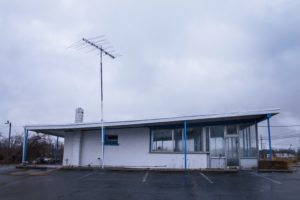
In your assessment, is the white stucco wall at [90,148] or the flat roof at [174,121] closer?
the flat roof at [174,121]

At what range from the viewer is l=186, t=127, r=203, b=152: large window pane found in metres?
19.8

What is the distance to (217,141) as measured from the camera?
19688 mm

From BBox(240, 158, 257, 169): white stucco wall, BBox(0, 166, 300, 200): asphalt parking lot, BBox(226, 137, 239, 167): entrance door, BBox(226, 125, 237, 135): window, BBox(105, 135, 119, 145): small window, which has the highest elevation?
BBox(226, 125, 237, 135): window

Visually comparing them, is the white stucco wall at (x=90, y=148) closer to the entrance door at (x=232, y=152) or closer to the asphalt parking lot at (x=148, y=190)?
the entrance door at (x=232, y=152)

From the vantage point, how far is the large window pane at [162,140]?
1998cm

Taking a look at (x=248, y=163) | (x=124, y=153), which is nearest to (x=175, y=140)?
(x=124, y=153)

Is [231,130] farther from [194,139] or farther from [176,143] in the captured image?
[176,143]

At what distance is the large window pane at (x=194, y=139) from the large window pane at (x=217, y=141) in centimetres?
66

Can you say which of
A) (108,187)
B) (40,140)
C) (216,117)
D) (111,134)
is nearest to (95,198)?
(108,187)

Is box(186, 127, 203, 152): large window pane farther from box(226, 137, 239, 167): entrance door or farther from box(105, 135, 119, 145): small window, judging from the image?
box(105, 135, 119, 145): small window

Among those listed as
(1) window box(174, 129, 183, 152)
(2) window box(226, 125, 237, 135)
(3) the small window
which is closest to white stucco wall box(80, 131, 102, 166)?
(3) the small window

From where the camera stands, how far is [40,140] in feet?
99.8

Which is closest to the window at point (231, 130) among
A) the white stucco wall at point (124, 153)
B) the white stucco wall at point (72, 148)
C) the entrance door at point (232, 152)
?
the entrance door at point (232, 152)

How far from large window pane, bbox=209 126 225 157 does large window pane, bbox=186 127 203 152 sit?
26.0 inches
